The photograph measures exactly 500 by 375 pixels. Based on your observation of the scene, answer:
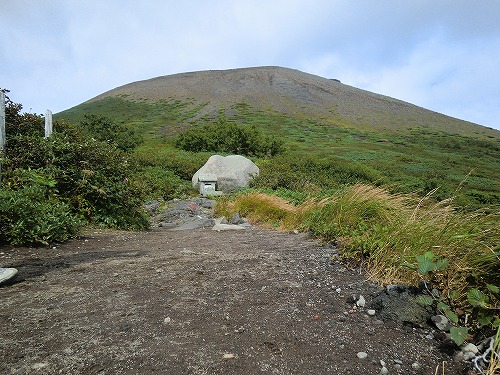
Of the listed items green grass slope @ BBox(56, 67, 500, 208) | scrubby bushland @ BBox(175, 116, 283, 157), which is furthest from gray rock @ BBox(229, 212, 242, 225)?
scrubby bushland @ BBox(175, 116, 283, 157)

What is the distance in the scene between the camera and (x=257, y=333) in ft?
8.23

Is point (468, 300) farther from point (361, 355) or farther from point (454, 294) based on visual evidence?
point (361, 355)

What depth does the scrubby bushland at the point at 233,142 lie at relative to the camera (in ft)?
91.7

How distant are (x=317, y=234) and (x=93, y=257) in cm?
334

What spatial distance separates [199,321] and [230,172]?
13.3 m

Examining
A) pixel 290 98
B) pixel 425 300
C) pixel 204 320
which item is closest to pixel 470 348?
pixel 425 300

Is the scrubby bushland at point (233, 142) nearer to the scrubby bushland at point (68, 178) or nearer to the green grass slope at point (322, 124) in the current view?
the green grass slope at point (322, 124)

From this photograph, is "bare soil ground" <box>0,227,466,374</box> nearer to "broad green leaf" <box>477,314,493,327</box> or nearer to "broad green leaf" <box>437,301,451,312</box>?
"broad green leaf" <box>437,301,451,312</box>

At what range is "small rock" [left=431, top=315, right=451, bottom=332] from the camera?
255 cm

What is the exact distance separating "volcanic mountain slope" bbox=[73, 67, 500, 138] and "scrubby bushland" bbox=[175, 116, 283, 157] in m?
30.8

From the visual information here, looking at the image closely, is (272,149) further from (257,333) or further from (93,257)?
(257,333)

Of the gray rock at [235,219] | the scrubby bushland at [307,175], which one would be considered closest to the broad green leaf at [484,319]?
the gray rock at [235,219]

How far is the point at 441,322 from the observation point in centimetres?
258

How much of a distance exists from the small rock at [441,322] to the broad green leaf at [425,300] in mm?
113
